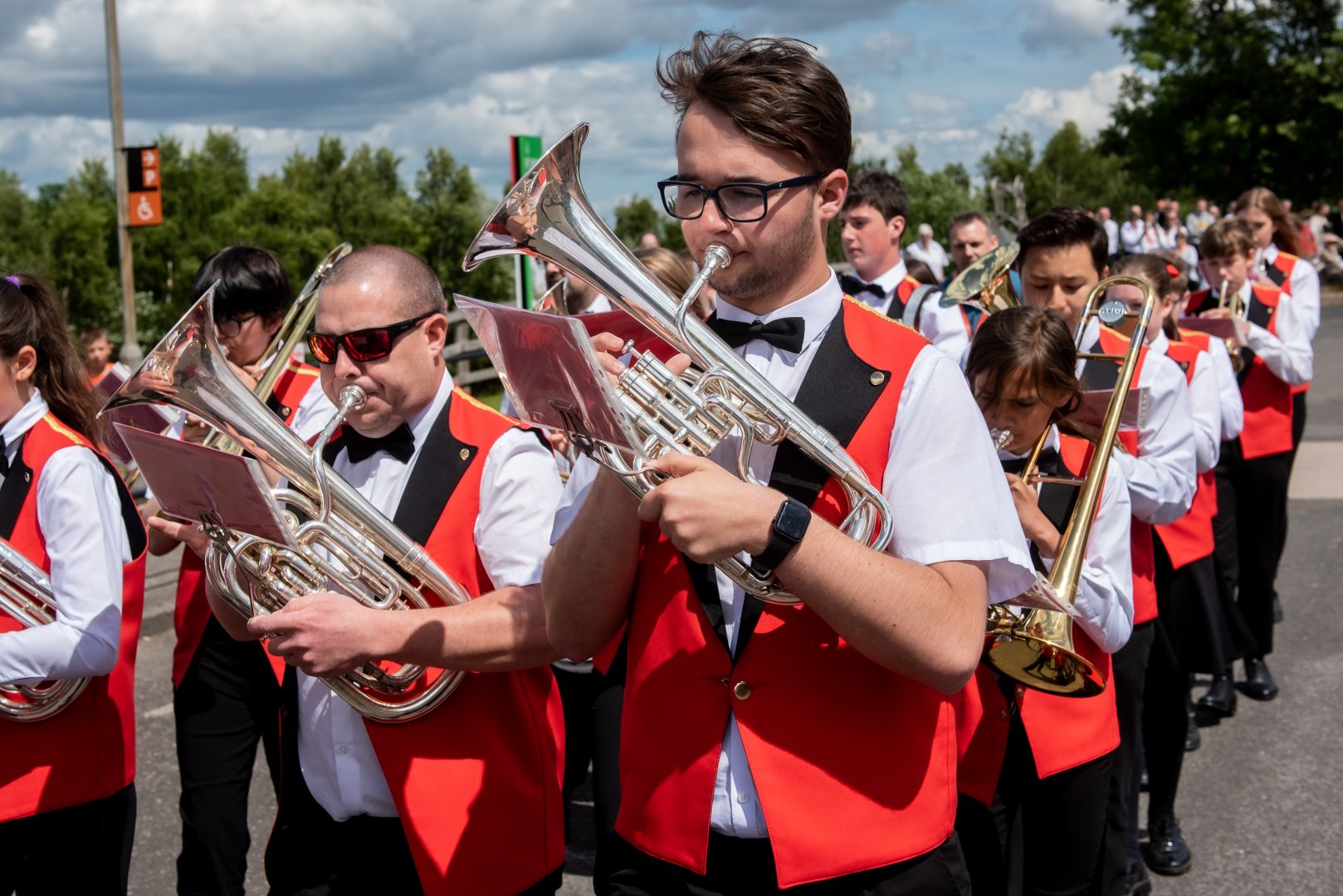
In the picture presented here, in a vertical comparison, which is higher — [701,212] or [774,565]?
[701,212]

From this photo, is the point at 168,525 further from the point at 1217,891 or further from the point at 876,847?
the point at 1217,891

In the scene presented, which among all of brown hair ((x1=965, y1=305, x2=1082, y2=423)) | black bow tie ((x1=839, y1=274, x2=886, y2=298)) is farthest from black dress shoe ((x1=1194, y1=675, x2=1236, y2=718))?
brown hair ((x1=965, y1=305, x2=1082, y2=423))

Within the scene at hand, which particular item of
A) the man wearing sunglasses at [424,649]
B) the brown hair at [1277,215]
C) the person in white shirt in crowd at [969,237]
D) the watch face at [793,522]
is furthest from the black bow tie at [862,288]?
the watch face at [793,522]

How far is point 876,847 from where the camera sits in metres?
2.05

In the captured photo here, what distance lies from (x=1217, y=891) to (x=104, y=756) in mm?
3479

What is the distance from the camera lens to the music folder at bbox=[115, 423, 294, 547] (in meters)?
2.26

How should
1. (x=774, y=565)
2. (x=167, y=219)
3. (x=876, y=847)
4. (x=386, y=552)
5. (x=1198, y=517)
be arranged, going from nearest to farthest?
(x=774, y=565)
(x=876, y=847)
(x=386, y=552)
(x=1198, y=517)
(x=167, y=219)

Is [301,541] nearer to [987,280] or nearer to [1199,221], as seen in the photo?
[987,280]

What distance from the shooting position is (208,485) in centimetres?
234

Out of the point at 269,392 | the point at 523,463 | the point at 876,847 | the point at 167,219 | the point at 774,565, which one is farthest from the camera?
the point at 167,219

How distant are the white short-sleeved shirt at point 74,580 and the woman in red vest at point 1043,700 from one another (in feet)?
6.58

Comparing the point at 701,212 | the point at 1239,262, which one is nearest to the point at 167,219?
the point at 1239,262

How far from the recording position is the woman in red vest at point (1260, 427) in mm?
6309

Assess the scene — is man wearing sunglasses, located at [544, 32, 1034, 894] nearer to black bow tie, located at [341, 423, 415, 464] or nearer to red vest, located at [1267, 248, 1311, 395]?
black bow tie, located at [341, 423, 415, 464]
